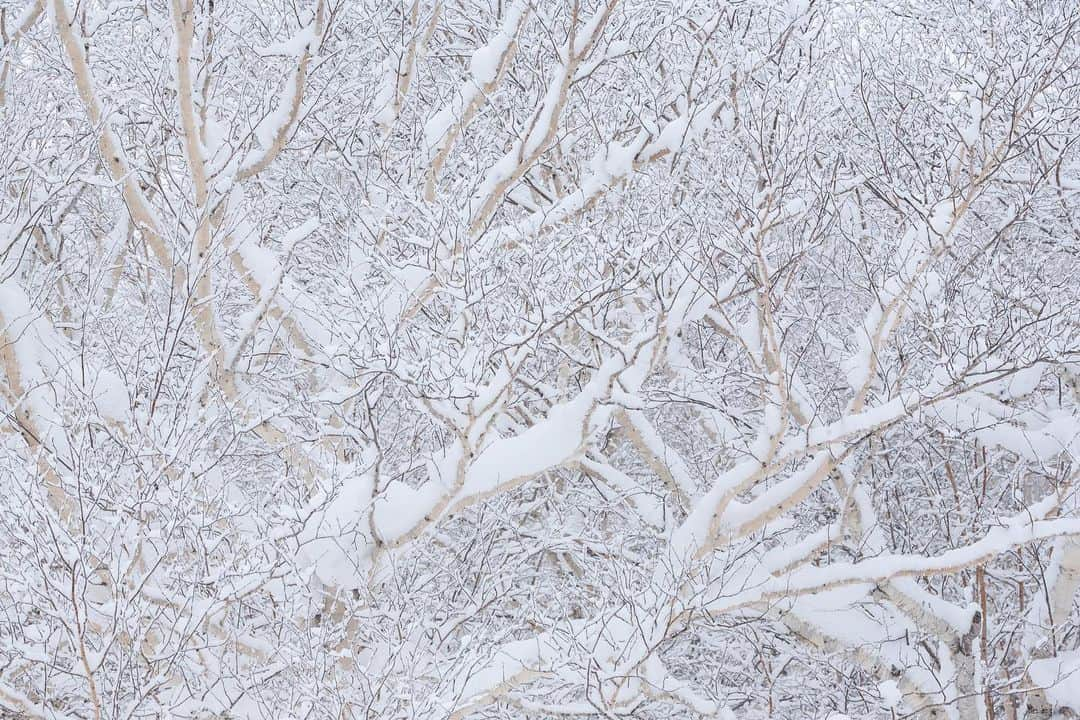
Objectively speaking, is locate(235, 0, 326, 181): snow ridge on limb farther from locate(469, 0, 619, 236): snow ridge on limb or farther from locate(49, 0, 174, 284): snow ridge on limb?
locate(469, 0, 619, 236): snow ridge on limb

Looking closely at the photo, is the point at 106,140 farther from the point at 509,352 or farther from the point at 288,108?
the point at 509,352

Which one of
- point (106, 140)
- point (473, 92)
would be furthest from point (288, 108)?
point (473, 92)

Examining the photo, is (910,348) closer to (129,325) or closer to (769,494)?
(769,494)

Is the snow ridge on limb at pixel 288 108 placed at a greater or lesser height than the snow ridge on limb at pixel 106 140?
greater

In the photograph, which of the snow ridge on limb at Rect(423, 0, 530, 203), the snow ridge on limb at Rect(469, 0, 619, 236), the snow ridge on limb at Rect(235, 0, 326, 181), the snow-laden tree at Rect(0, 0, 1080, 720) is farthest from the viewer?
the snow ridge on limb at Rect(423, 0, 530, 203)

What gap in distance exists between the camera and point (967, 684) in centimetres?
635

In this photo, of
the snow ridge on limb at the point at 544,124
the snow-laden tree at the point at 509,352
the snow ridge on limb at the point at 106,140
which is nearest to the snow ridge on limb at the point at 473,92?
the snow-laden tree at the point at 509,352

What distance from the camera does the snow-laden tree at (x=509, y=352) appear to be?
15.4 feet

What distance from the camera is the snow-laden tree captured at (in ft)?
15.4

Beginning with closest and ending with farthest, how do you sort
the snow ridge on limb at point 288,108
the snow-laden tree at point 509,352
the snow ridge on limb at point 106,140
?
the snow-laden tree at point 509,352 → the snow ridge on limb at point 106,140 → the snow ridge on limb at point 288,108

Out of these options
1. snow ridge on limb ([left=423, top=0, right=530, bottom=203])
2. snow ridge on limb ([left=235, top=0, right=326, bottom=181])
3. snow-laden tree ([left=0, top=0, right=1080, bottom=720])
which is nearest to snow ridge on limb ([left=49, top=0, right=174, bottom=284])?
snow-laden tree ([left=0, top=0, right=1080, bottom=720])

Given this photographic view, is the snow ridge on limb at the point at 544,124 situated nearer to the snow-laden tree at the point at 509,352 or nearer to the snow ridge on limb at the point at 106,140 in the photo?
the snow-laden tree at the point at 509,352

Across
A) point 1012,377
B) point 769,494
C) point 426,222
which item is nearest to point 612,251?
point 426,222

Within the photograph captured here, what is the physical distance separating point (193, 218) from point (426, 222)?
1254 mm
